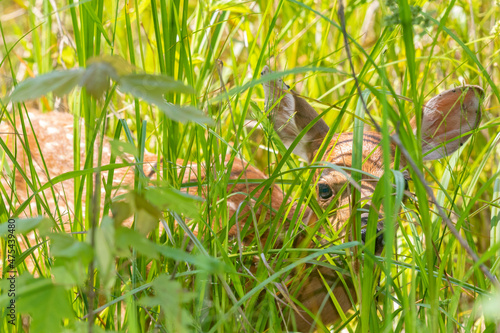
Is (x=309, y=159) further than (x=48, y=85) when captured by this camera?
Yes

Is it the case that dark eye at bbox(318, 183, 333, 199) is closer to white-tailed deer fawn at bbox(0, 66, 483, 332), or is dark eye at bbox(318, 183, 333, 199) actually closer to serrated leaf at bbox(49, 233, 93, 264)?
white-tailed deer fawn at bbox(0, 66, 483, 332)

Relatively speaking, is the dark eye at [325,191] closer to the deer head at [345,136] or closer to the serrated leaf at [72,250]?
the deer head at [345,136]

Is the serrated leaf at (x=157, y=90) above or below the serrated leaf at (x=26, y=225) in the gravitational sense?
above

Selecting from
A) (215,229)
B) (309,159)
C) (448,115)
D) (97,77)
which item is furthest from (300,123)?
(97,77)

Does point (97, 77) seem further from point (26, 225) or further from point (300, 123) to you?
point (300, 123)

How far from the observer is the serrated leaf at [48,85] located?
3.17 ft

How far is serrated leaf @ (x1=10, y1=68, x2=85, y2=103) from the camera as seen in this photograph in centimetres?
97

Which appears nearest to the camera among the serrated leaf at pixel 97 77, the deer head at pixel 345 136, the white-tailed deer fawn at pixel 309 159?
the serrated leaf at pixel 97 77

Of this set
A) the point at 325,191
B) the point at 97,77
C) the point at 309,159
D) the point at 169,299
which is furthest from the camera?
the point at 309,159

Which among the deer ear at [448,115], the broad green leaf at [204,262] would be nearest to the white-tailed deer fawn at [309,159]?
the deer ear at [448,115]

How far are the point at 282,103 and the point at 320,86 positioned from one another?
1.00 m

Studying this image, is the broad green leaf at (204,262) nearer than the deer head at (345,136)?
Yes

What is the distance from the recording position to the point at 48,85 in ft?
3.23

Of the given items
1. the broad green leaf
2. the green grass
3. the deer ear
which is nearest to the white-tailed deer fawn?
the deer ear
